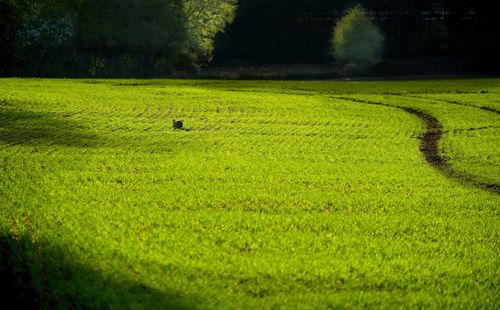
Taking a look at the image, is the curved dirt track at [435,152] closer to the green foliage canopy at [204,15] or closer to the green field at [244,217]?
the green field at [244,217]

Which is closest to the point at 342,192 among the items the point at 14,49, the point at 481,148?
the point at 481,148

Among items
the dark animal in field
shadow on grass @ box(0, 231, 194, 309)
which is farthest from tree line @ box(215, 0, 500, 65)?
Result: shadow on grass @ box(0, 231, 194, 309)

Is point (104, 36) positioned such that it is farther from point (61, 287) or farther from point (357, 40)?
point (61, 287)

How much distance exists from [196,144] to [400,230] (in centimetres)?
776

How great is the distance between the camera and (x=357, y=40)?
2685 inches

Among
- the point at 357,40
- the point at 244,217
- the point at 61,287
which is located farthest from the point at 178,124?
the point at 357,40

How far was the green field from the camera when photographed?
255 inches

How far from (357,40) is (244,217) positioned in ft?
200

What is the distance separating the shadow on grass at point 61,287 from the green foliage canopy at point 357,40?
62.9 meters

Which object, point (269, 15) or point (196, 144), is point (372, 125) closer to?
point (196, 144)

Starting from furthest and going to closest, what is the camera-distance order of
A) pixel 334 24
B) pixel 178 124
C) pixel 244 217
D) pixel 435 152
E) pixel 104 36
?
pixel 334 24, pixel 104 36, pixel 178 124, pixel 435 152, pixel 244 217

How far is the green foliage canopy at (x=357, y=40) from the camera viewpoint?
6850 cm

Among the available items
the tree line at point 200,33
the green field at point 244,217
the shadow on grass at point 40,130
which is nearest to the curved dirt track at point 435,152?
the green field at point 244,217

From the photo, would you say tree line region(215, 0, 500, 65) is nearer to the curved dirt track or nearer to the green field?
the curved dirt track
